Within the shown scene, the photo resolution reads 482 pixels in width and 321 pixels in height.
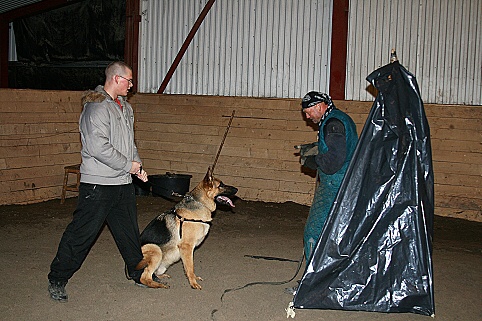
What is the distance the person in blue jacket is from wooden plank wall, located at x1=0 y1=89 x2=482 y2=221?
463cm

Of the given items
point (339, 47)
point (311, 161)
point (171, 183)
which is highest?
point (339, 47)

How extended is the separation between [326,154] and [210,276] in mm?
1910

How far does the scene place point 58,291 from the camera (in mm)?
4863

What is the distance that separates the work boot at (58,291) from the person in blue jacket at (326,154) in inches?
84.5

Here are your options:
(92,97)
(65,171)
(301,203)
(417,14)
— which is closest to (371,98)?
(417,14)

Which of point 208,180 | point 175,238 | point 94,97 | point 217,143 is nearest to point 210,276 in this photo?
point 175,238

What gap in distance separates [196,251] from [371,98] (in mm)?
4519

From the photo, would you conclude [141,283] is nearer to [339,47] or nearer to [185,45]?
[339,47]

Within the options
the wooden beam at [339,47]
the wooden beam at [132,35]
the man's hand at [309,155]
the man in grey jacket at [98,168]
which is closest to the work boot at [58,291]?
the man in grey jacket at [98,168]

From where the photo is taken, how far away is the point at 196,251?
22.1 feet

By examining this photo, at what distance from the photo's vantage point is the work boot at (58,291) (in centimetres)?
484

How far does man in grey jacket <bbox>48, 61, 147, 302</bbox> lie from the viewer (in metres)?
4.66

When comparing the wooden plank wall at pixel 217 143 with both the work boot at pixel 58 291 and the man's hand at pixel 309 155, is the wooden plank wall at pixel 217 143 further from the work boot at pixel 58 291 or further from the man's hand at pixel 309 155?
the work boot at pixel 58 291

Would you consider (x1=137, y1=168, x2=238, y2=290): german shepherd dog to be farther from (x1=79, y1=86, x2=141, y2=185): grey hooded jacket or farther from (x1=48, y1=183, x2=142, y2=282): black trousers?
(x1=79, y1=86, x2=141, y2=185): grey hooded jacket
